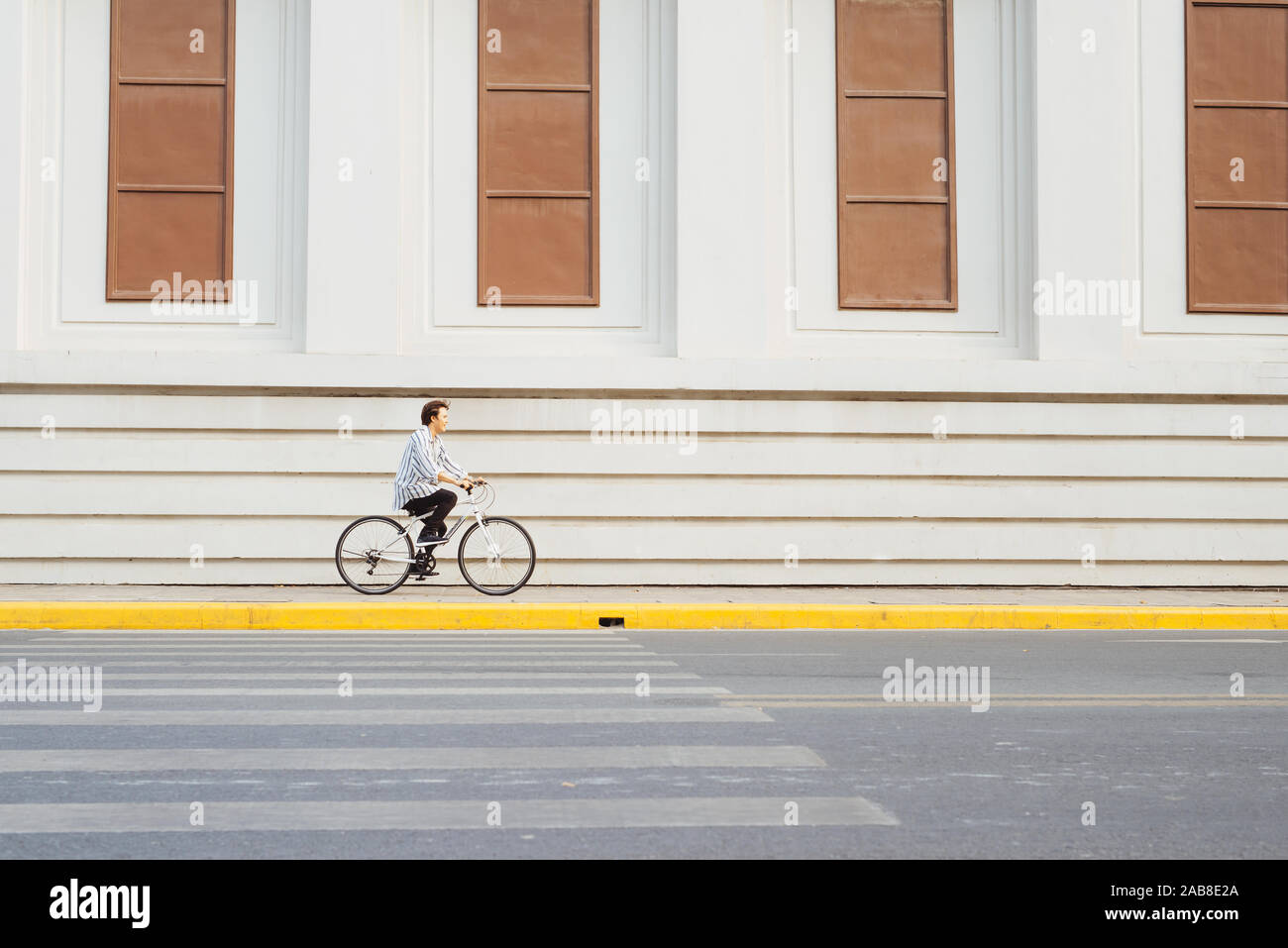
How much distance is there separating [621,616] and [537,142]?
6.69 m

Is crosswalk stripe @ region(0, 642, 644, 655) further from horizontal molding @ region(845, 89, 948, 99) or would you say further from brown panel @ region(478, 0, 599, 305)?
horizontal molding @ region(845, 89, 948, 99)

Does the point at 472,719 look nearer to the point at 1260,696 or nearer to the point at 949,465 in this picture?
the point at 1260,696

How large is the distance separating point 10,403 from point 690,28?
29.2ft

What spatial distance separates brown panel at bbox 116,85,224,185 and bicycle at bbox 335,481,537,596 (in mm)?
5173

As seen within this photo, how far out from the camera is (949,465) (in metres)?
15.8

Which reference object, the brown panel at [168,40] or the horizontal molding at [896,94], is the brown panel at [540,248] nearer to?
the horizontal molding at [896,94]

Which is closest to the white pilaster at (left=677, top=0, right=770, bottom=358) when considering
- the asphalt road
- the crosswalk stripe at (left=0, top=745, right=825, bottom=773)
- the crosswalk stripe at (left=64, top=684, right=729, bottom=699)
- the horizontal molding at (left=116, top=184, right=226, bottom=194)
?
the horizontal molding at (left=116, top=184, right=226, bottom=194)

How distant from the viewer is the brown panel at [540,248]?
16.2 meters

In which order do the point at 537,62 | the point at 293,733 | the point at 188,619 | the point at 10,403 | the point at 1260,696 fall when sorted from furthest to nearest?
the point at 537,62, the point at 10,403, the point at 188,619, the point at 1260,696, the point at 293,733

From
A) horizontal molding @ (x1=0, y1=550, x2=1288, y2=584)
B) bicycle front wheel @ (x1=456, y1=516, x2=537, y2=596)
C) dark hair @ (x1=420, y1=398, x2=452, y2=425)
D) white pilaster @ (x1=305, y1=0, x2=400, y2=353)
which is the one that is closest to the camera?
dark hair @ (x1=420, y1=398, x2=452, y2=425)

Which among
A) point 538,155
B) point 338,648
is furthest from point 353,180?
point 338,648

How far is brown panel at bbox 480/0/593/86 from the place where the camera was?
16.2 metres

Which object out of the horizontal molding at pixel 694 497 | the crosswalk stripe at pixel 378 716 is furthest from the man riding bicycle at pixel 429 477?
the crosswalk stripe at pixel 378 716
